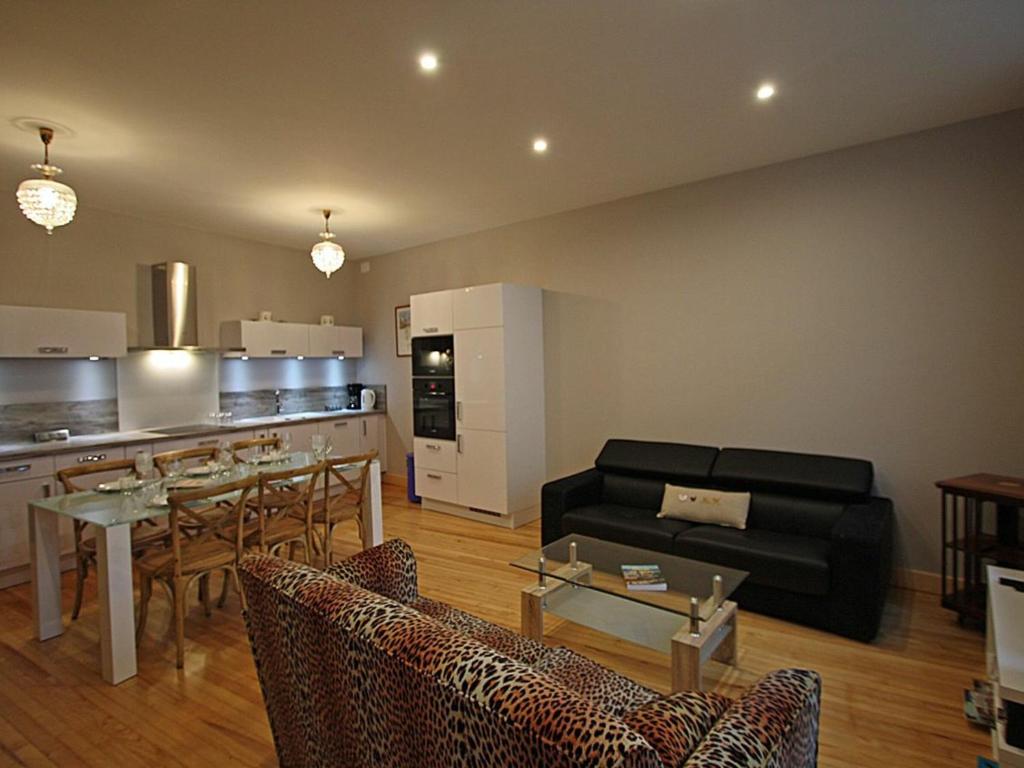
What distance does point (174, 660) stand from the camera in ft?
9.00

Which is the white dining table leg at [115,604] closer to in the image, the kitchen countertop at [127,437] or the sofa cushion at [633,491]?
the kitchen countertop at [127,437]

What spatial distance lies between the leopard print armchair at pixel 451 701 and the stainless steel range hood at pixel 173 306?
397cm

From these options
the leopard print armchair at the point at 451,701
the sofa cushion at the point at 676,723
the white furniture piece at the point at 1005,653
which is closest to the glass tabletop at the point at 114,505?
the leopard print armchair at the point at 451,701

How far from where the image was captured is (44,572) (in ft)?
9.63

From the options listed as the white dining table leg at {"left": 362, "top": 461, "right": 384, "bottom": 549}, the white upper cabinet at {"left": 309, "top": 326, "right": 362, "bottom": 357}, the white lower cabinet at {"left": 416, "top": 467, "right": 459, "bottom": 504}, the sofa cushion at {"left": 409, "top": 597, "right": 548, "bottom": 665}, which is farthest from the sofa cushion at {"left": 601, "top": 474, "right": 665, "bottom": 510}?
the white upper cabinet at {"left": 309, "top": 326, "right": 362, "bottom": 357}

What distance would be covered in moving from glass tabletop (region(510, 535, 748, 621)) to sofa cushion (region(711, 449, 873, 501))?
3.28 ft

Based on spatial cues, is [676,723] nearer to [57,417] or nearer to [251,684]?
[251,684]

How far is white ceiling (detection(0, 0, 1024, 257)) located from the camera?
7.16 ft

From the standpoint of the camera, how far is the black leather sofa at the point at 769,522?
281 cm

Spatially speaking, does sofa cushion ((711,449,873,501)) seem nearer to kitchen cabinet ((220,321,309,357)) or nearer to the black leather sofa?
the black leather sofa

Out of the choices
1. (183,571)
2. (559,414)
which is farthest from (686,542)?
(183,571)

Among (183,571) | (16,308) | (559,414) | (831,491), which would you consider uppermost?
(16,308)

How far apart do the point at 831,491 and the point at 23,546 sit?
5.58 m

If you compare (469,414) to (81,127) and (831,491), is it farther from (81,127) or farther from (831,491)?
(81,127)
